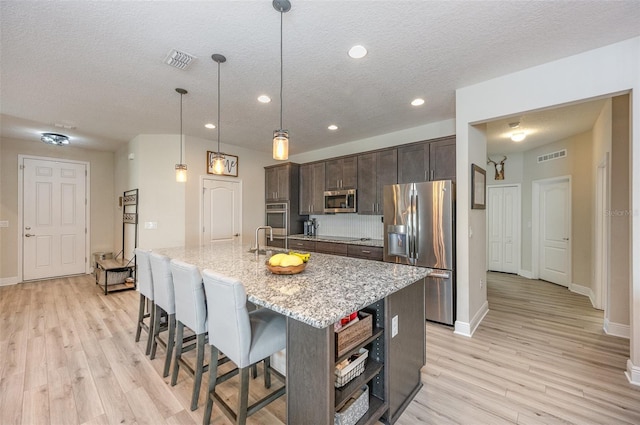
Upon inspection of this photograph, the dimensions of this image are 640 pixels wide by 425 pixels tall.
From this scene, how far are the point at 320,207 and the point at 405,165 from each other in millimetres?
1821

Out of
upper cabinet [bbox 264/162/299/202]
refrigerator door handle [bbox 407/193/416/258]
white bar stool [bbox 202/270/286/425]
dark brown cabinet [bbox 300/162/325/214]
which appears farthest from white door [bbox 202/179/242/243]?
white bar stool [bbox 202/270/286/425]

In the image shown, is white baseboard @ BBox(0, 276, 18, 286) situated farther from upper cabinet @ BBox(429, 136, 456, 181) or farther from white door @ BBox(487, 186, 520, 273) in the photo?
white door @ BBox(487, 186, 520, 273)

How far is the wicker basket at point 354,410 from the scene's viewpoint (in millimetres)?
1391

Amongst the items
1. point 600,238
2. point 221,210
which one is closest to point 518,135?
point 600,238

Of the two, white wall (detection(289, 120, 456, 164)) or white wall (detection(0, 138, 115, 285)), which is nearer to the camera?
white wall (detection(289, 120, 456, 164))

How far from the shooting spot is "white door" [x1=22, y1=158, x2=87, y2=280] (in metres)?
5.14

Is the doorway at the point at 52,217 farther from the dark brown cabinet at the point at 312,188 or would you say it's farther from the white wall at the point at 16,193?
the dark brown cabinet at the point at 312,188

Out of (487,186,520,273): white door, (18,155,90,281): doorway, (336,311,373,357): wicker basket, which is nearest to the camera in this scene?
(336,311,373,357): wicker basket

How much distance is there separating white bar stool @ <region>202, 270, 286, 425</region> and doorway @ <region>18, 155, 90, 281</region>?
19.6 ft

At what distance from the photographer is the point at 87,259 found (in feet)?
19.0

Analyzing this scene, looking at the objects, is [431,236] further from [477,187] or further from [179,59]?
[179,59]

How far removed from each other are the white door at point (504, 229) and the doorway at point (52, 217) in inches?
361

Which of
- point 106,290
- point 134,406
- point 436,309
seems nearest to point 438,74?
point 436,309

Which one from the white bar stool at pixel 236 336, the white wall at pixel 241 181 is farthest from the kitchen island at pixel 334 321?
the white wall at pixel 241 181
